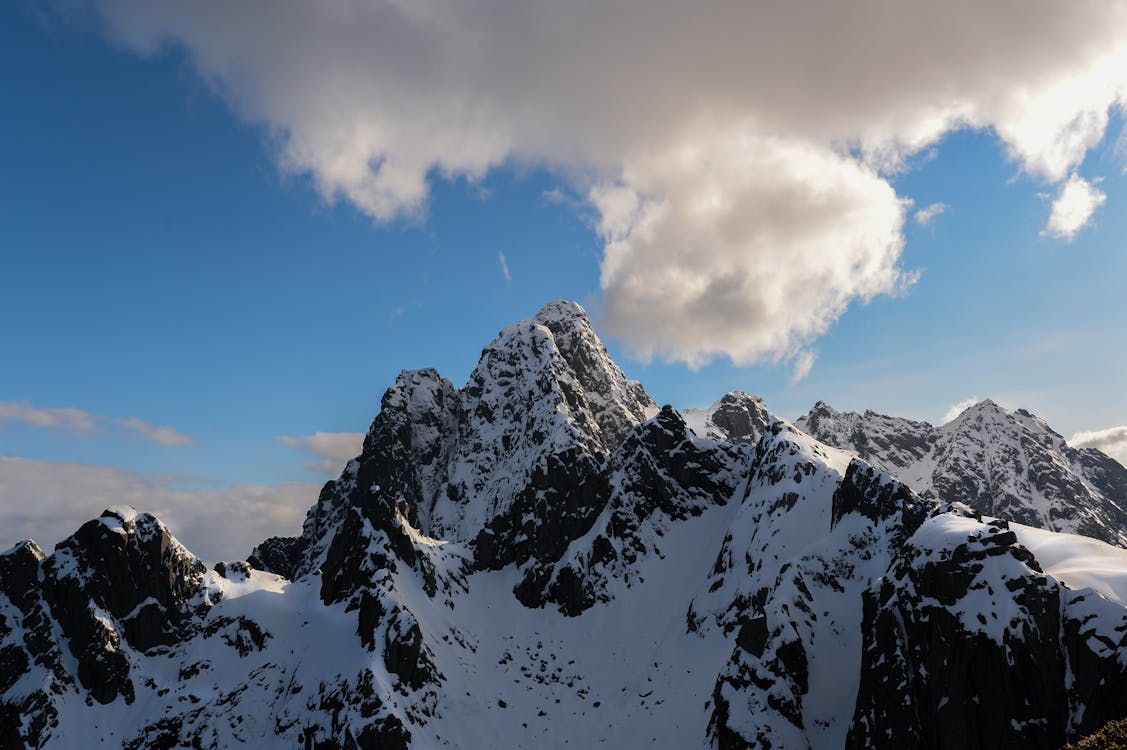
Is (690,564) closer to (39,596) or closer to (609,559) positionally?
(609,559)

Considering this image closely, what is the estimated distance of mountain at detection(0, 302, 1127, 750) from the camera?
255 ft

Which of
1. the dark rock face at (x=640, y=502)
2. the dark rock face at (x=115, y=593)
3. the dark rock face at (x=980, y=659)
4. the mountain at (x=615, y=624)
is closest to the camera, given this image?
the dark rock face at (x=980, y=659)

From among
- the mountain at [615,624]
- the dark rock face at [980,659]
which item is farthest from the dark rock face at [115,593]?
the dark rock face at [980,659]

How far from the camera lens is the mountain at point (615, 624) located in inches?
3061

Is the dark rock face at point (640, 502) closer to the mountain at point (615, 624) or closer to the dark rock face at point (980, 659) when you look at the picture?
the mountain at point (615, 624)

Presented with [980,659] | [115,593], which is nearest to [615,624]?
[980,659]

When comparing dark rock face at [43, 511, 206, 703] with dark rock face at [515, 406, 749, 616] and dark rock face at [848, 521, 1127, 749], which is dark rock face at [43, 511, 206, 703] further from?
dark rock face at [848, 521, 1127, 749]

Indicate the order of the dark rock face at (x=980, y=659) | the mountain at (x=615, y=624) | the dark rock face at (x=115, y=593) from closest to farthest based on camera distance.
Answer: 1. the dark rock face at (x=980, y=659)
2. the mountain at (x=615, y=624)
3. the dark rock face at (x=115, y=593)

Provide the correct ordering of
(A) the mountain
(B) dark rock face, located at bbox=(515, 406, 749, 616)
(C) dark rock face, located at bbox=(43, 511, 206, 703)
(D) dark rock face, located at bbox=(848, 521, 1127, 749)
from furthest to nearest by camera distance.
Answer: (B) dark rock face, located at bbox=(515, 406, 749, 616) < (C) dark rock face, located at bbox=(43, 511, 206, 703) < (A) the mountain < (D) dark rock face, located at bbox=(848, 521, 1127, 749)

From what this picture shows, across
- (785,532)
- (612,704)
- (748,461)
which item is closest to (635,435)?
(748,461)

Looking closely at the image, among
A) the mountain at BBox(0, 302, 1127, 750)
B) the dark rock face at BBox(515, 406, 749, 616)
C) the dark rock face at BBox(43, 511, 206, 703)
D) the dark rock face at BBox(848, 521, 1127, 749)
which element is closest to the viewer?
the dark rock face at BBox(848, 521, 1127, 749)

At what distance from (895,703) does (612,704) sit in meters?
66.5

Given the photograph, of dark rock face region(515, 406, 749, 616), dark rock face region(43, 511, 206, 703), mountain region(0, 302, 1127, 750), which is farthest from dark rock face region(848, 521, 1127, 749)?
dark rock face region(43, 511, 206, 703)

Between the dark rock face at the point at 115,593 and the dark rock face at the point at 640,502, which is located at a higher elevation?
the dark rock face at the point at 640,502
